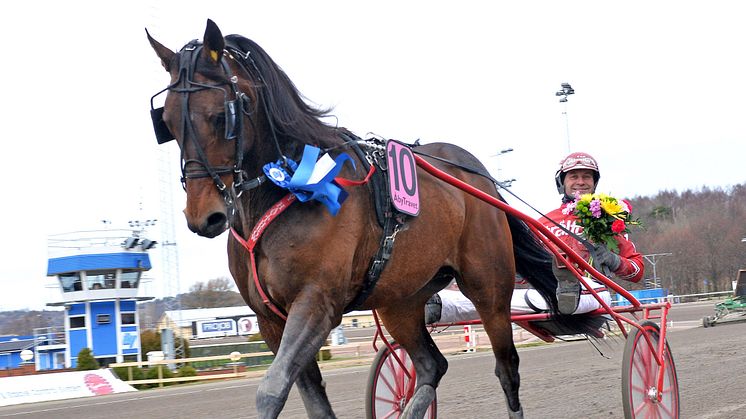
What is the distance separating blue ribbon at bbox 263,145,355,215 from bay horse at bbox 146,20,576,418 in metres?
0.05

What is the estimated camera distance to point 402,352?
16.7 feet

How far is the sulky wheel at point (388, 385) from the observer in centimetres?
479

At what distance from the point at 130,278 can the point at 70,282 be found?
1.96 meters

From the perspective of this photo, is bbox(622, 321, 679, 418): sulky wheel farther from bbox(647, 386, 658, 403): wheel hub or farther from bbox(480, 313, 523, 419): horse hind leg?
bbox(480, 313, 523, 419): horse hind leg

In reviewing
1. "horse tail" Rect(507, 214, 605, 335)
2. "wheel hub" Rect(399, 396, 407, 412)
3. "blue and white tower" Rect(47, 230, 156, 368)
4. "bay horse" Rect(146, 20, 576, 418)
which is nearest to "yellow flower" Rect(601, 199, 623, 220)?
"horse tail" Rect(507, 214, 605, 335)

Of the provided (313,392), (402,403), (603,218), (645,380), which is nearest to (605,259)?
(603,218)

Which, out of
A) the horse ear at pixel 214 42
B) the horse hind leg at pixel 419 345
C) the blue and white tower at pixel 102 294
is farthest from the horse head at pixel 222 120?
the blue and white tower at pixel 102 294

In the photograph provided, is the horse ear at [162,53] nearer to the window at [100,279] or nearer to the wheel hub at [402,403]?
the wheel hub at [402,403]

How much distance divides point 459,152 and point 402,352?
133cm

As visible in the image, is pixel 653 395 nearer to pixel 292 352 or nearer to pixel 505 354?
pixel 505 354

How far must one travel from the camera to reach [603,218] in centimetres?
484

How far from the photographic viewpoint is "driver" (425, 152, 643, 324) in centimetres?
450

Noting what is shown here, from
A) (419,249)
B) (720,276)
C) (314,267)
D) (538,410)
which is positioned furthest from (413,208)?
(720,276)

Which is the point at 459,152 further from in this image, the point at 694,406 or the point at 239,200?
the point at 694,406
